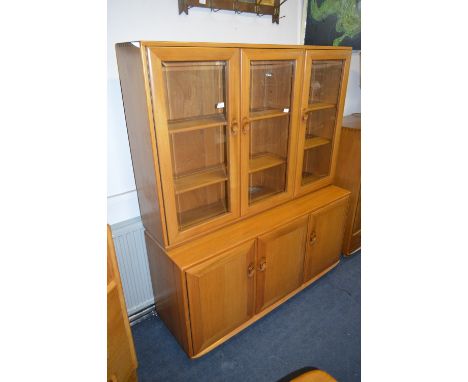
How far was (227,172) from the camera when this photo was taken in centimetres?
168

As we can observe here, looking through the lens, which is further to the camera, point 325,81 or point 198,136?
point 325,81

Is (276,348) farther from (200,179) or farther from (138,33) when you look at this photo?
(138,33)

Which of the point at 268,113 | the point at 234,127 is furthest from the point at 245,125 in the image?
the point at 268,113

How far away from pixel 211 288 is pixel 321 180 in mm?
1222

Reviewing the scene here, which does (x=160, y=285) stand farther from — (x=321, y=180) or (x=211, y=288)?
(x=321, y=180)

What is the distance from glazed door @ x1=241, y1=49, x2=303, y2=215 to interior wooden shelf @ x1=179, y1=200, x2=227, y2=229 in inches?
6.0

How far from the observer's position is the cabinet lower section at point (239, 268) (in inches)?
61.4

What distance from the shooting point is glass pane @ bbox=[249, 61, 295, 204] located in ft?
5.61

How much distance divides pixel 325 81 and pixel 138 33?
4.12 feet

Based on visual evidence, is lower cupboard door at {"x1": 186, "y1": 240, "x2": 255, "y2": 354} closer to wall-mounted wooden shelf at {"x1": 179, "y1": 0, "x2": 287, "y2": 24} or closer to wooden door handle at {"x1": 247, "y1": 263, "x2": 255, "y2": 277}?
wooden door handle at {"x1": 247, "y1": 263, "x2": 255, "y2": 277}

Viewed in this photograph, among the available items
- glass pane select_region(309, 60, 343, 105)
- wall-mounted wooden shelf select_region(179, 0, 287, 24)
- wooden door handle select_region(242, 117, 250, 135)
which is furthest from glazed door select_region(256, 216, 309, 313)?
wall-mounted wooden shelf select_region(179, 0, 287, 24)

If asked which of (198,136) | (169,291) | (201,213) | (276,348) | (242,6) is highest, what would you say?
(242,6)

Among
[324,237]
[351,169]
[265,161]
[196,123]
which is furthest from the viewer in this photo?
[351,169]
